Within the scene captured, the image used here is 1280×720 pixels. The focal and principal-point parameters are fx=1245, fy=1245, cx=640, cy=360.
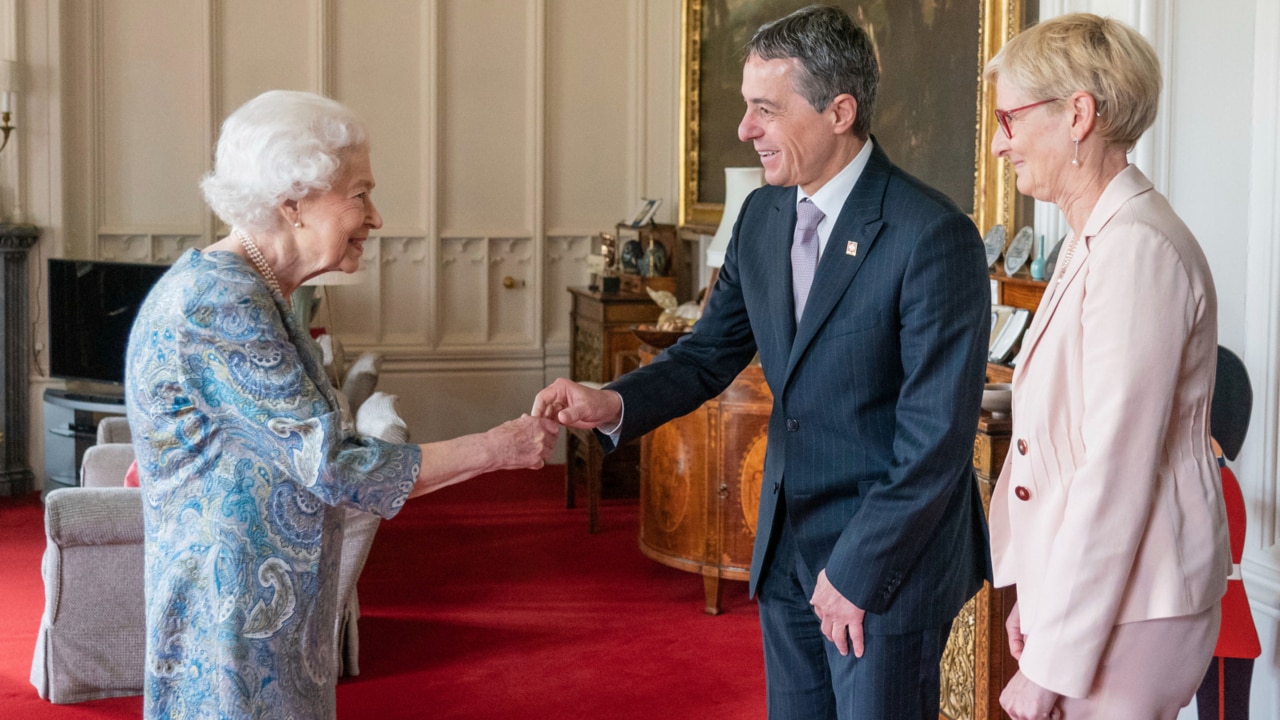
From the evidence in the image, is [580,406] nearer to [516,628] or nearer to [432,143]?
[516,628]

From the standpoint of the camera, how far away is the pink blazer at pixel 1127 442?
5.54 ft

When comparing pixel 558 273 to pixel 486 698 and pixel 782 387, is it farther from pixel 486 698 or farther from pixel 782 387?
pixel 782 387

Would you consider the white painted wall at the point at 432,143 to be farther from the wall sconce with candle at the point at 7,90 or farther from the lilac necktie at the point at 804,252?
the lilac necktie at the point at 804,252

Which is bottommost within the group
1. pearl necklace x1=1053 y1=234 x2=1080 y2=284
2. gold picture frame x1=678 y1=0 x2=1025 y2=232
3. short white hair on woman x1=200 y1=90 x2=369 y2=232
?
pearl necklace x1=1053 y1=234 x2=1080 y2=284

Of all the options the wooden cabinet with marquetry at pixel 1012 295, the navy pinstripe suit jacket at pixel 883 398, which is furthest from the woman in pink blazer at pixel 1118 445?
the wooden cabinet with marquetry at pixel 1012 295

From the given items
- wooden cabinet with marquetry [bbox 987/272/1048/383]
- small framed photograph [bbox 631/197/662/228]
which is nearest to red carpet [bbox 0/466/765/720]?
wooden cabinet with marquetry [bbox 987/272/1048/383]

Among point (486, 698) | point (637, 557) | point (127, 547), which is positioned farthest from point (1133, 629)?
point (637, 557)

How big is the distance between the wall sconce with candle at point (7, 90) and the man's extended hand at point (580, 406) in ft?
18.9

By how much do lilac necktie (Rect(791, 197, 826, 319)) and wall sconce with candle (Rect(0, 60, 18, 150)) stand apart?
620 centimetres

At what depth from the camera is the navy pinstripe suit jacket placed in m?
1.96

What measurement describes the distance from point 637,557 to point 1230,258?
3512 millimetres

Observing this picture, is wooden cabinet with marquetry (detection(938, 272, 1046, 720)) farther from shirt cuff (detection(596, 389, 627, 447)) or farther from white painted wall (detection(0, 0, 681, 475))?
white painted wall (detection(0, 0, 681, 475))

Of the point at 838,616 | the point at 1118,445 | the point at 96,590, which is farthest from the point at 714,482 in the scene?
the point at 1118,445

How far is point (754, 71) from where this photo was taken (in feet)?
7.06
